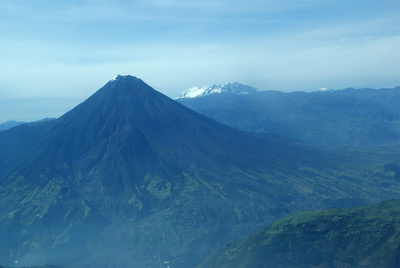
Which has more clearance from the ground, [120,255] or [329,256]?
[329,256]

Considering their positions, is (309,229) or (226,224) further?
(226,224)

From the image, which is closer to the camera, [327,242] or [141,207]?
Result: [327,242]

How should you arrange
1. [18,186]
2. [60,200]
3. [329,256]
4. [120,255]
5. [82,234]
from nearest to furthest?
[329,256] → [120,255] → [82,234] → [60,200] → [18,186]

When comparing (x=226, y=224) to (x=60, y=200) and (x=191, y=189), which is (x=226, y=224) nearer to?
(x=191, y=189)

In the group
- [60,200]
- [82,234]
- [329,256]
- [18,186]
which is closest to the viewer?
[329,256]

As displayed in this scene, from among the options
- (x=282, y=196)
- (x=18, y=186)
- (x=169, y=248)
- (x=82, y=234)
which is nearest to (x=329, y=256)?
(x=169, y=248)

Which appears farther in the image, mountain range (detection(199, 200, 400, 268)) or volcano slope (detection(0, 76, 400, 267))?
volcano slope (detection(0, 76, 400, 267))

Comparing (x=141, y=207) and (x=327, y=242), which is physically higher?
(x=327, y=242)

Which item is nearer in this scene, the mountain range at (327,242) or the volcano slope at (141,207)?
the mountain range at (327,242)
